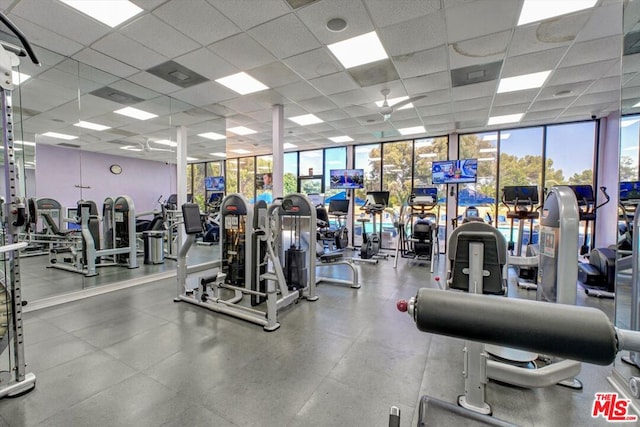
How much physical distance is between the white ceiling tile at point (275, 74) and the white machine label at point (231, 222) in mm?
2213

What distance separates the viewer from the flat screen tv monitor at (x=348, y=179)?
27.3ft

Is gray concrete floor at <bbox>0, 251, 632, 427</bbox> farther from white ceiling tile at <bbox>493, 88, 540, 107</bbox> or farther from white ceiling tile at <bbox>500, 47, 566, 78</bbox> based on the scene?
white ceiling tile at <bbox>493, 88, 540, 107</bbox>

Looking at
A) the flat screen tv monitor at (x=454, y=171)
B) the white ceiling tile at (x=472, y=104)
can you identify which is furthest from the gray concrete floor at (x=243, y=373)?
the flat screen tv monitor at (x=454, y=171)

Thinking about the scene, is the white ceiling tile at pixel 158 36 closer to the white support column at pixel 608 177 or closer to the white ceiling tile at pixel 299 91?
the white ceiling tile at pixel 299 91

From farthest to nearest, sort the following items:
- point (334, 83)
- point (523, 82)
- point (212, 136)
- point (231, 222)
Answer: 1. point (212, 136)
2. point (334, 83)
3. point (523, 82)
4. point (231, 222)

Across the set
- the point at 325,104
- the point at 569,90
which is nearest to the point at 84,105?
the point at 325,104

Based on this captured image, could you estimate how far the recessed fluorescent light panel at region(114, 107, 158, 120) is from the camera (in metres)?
5.77

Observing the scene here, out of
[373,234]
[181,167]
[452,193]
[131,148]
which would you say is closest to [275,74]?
[181,167]

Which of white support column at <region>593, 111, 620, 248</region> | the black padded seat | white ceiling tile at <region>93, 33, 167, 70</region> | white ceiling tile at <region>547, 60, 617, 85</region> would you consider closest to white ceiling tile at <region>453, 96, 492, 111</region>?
white ceiling tile at <region>547, 60, 617, 85</region>

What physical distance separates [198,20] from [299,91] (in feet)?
6.88

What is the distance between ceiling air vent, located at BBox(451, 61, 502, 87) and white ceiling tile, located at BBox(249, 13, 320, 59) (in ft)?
7.29

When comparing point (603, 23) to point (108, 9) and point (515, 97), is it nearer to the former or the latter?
point (515, 97)

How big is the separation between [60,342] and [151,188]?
17.1 ft

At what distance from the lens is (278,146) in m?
5.89
